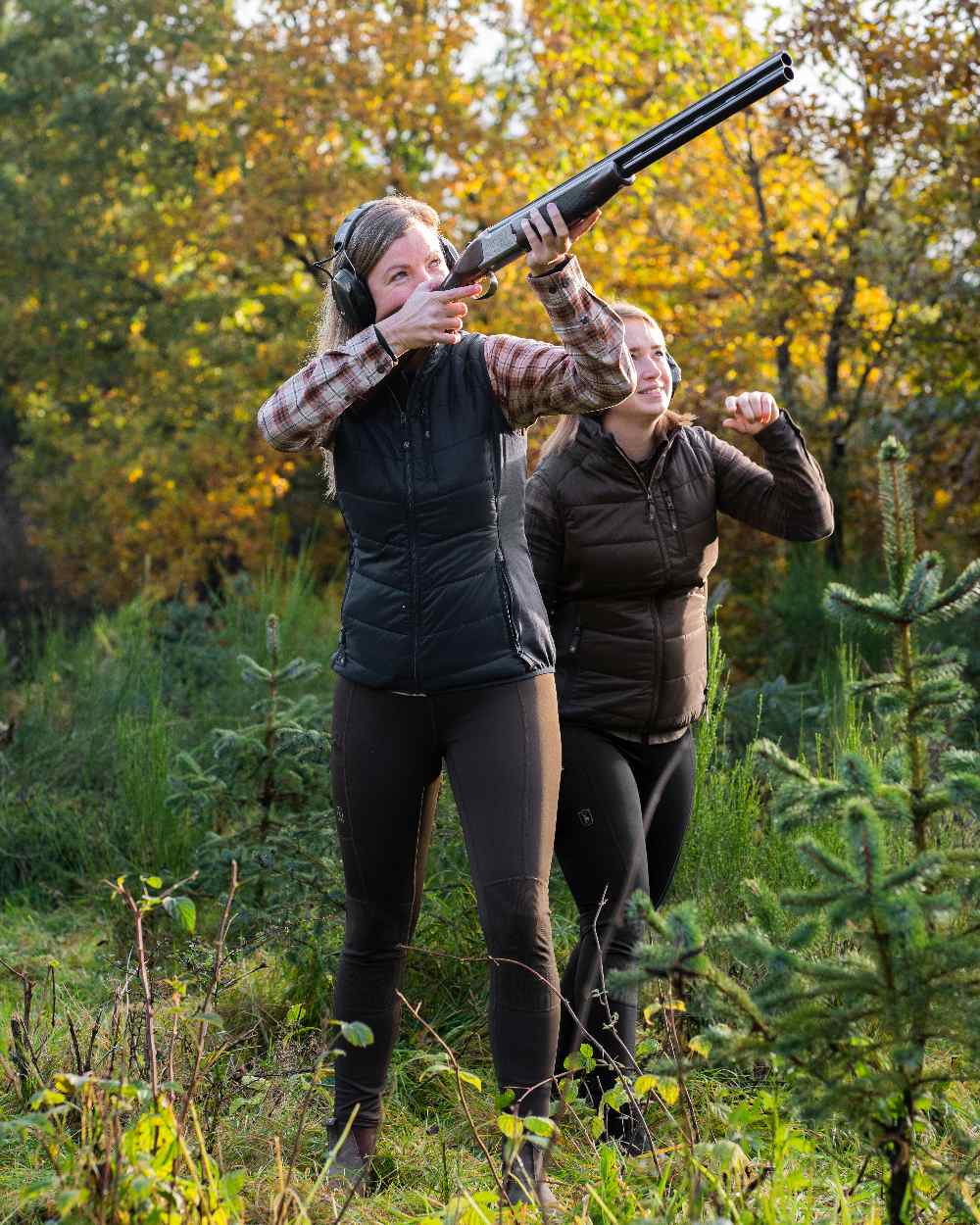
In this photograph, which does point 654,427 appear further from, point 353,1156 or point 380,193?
point 380,193

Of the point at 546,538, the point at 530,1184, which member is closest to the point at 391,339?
the point at 546,538

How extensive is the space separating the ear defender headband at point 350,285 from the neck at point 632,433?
614 millimetres

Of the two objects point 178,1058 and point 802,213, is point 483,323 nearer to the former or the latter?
point 802,213

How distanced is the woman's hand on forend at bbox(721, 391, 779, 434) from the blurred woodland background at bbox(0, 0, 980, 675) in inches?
160

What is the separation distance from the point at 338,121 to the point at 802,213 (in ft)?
11.8

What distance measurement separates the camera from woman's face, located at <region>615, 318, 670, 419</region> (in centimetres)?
348

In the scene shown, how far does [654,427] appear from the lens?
3.56 metres

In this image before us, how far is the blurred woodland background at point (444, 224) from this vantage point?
791cm

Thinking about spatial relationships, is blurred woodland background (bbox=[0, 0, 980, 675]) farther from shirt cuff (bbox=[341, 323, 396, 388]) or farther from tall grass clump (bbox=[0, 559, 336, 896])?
shirt cuff (bbox=[341, 323, 396, 388])

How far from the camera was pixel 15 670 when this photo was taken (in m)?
10.3

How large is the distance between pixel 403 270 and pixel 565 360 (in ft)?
1.39

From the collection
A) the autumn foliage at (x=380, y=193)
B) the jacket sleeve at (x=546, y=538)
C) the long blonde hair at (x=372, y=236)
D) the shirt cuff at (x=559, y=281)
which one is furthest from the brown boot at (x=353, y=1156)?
the autumn foliage at (x=380, y=193)

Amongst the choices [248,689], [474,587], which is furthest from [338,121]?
[474,587]

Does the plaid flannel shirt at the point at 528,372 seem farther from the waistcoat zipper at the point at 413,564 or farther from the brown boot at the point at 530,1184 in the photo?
the brown boot at the point at 530,1184
